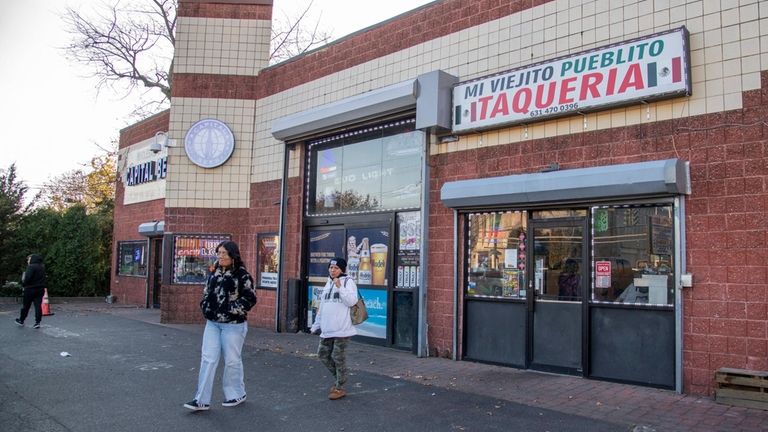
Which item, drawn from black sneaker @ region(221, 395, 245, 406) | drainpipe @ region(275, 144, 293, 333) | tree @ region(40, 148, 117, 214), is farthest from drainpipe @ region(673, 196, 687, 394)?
tree @ region(40, 148, 117, 214)

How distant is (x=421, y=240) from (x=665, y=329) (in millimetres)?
3944

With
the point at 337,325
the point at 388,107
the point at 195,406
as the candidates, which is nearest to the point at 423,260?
the point at 388,107

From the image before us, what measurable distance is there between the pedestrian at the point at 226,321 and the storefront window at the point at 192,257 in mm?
7930

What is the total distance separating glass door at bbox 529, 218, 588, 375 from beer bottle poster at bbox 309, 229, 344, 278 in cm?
447

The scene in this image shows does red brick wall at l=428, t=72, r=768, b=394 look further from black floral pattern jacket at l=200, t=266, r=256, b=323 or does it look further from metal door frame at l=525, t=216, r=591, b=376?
black floral pattern jacket at l=200, t=266, r=256, b=323

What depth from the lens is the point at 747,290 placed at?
6.64 meters

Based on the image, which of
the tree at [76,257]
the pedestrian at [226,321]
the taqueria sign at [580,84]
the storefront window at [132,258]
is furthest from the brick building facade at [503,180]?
the tree at [76,257]

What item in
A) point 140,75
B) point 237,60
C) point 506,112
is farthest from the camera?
point 140,75

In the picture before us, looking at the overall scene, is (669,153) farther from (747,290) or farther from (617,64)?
(747,290)

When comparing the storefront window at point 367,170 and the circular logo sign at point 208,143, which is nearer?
the storefront window at point 367,170

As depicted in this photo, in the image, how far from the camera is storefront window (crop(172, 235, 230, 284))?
1399 centimetres

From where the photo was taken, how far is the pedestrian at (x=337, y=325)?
6.79m

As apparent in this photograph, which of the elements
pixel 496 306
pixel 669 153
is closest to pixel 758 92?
pixel 669 153

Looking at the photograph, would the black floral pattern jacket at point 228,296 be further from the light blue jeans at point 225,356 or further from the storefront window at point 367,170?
the storefront window at point 367,170
